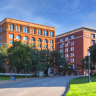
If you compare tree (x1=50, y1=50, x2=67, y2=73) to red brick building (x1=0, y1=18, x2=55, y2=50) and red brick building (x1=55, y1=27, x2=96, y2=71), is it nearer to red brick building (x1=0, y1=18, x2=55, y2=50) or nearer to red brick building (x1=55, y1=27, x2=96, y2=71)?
red brick building (x1=0, y1=18, x2=55, y2=50)

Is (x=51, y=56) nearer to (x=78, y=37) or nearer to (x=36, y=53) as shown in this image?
(x=36, y=53)

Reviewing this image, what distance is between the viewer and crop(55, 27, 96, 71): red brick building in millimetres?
85625

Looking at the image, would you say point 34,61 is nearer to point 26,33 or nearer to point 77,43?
point 26,33

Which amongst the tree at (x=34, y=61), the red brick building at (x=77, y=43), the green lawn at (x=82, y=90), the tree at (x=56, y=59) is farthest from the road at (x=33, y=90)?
the red brick building at (x=77, y=43)

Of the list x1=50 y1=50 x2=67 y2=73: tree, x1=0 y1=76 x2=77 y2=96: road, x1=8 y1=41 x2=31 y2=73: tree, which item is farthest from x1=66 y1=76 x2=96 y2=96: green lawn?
x1=50 y1=50 x2=67 y2=73: tree

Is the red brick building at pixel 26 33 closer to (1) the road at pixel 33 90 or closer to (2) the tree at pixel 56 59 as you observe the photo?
(2) the tree at pixel 56 59

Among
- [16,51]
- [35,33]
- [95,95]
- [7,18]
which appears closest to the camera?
[95,95]

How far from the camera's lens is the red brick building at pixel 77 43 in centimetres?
8562

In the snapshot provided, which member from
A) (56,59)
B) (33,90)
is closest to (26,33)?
(56,59)

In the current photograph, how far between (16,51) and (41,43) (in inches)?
1337

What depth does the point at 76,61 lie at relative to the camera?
88938 mm

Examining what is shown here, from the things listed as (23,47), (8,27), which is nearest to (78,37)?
(8,27)

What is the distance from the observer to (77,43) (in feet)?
292

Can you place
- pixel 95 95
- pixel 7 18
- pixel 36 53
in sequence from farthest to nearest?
1. pixel 7 18
2. pixel 36 53
3. pixel 95 95
